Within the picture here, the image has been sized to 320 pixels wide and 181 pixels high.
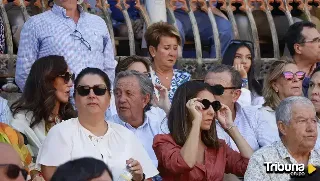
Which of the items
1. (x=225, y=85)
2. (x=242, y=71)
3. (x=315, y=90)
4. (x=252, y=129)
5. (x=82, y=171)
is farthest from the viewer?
(x=242, y=71)

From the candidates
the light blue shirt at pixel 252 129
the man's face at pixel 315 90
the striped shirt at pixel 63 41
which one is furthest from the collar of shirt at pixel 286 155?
the striped shirt at pixel 63 41

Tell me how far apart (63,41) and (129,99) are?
1140 millimetres

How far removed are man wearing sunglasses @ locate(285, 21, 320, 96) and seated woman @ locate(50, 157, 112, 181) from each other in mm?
6226

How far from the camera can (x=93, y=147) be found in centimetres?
887

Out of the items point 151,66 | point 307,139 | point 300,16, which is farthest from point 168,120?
point 300,16

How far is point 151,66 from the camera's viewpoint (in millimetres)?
11305

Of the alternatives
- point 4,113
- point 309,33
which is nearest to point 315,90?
point 309,33

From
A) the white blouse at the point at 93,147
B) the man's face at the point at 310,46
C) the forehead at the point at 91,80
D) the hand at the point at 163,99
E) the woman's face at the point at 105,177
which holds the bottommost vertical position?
the white blouse at the point at 93,147

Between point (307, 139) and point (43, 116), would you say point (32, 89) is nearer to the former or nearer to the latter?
point (43, 116)

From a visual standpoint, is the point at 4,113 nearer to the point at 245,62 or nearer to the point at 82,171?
the point at 245,62

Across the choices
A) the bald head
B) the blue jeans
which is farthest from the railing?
the bald head

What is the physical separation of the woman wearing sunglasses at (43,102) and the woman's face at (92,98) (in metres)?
0.52

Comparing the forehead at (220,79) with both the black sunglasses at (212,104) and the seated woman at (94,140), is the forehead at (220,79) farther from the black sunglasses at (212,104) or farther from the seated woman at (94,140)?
the seated woman at (94,140)

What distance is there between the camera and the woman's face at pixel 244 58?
11902mm
